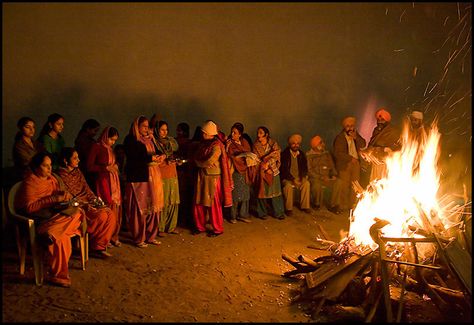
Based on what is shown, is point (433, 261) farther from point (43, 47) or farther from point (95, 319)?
point (43, 47)

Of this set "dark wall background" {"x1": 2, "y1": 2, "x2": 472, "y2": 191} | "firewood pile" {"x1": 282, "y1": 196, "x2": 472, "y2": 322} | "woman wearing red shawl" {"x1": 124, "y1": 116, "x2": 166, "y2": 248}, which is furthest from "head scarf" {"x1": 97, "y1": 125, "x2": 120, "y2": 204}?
"firewood pile" {"x1": 282, "y1": 196, "x2": 472, "y2": 322}

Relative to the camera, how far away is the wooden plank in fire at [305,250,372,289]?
4715 mm

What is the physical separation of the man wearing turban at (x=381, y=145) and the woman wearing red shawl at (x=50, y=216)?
5.58 metres

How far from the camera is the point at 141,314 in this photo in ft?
14.6

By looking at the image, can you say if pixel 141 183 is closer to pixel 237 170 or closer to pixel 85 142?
pixel 85 142

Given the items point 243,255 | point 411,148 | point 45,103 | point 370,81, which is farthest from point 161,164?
point 370,81

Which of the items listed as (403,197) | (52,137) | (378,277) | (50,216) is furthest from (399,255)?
(52,137)

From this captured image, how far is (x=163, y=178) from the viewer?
22.5 feet

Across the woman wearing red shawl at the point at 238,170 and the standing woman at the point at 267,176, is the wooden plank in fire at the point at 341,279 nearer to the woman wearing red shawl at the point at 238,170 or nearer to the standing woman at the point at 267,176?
the woman wearing red shawl at the point at 238,170

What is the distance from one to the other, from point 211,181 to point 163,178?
0.76 m

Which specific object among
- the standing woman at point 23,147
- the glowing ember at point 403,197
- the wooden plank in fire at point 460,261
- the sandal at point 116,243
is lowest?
the sandal at point 116,243

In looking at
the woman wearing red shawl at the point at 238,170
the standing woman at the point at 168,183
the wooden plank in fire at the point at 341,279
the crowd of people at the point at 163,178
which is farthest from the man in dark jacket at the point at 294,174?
the wooden plank in fire at the point at 341,279

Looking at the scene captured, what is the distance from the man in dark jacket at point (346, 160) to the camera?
8844 millimetres

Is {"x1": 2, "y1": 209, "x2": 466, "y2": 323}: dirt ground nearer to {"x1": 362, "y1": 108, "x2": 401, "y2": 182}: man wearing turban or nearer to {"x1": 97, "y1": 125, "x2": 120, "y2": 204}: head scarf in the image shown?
{"x1": 97, "y1": 125, "x2": 120, "y2": 204}: head scarf
